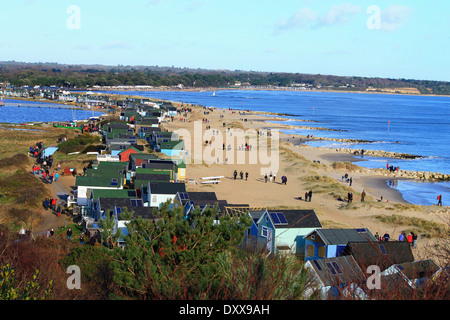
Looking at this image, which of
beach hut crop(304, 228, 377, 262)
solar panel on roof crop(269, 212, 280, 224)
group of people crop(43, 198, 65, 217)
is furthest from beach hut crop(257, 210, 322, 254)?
group of people crop(43, 198, 65, 217)

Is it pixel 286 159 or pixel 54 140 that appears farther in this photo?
pixel 54 140

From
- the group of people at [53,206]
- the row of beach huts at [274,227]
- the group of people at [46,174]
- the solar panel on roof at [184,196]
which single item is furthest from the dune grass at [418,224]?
the group of people at [46,174]

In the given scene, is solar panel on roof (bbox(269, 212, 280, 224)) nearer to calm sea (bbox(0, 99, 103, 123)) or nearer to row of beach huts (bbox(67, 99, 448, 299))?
row of beach huts (bbox(67, 99, 448, 299))

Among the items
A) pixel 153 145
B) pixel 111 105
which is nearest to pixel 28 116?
→ pixel 111 105

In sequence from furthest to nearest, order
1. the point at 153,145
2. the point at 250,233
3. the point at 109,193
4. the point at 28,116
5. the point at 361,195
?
1. the point at 28,116
2. the point at 153,145
3. the point at 361,195
4. the point at 109,193
5. the point at 250,233

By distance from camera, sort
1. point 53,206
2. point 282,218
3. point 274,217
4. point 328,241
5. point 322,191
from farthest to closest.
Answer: point 322,191
point 53,206
point 282,218
point 274,217
point 328,241

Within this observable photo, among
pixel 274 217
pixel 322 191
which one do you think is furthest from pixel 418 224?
pixel 274 217

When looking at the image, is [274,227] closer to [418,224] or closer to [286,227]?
[286,227]
